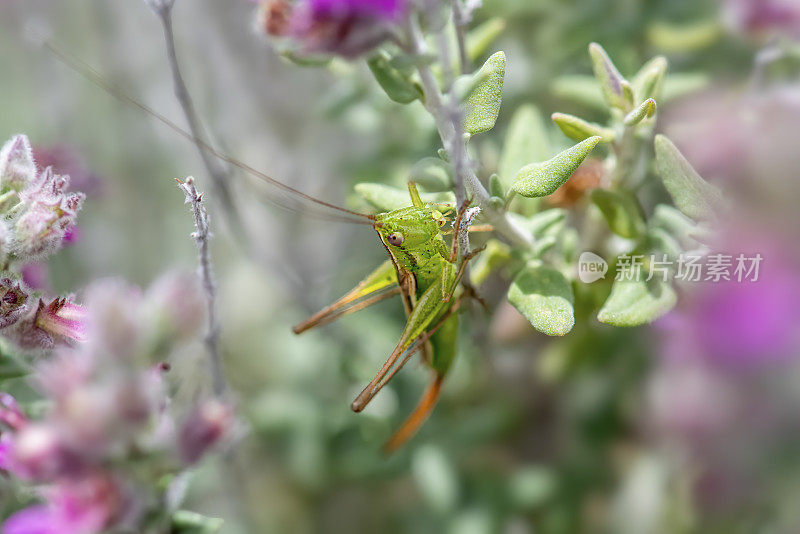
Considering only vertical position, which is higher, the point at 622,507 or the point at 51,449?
the point at 51,449

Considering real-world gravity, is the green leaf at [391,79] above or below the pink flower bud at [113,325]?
above

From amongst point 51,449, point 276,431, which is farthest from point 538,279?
point 276,431

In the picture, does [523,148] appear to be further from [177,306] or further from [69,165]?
[69,165]

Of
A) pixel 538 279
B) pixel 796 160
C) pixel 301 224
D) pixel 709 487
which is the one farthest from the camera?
pixel 301 224

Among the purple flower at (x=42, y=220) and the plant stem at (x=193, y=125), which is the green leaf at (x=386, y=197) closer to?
the plant stem at (x=193, y=125)

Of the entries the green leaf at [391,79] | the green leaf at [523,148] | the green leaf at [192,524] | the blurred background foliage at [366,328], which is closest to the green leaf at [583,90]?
the blurred background foliage at [366,328]

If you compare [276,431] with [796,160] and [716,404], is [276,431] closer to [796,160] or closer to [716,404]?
[716,404]
